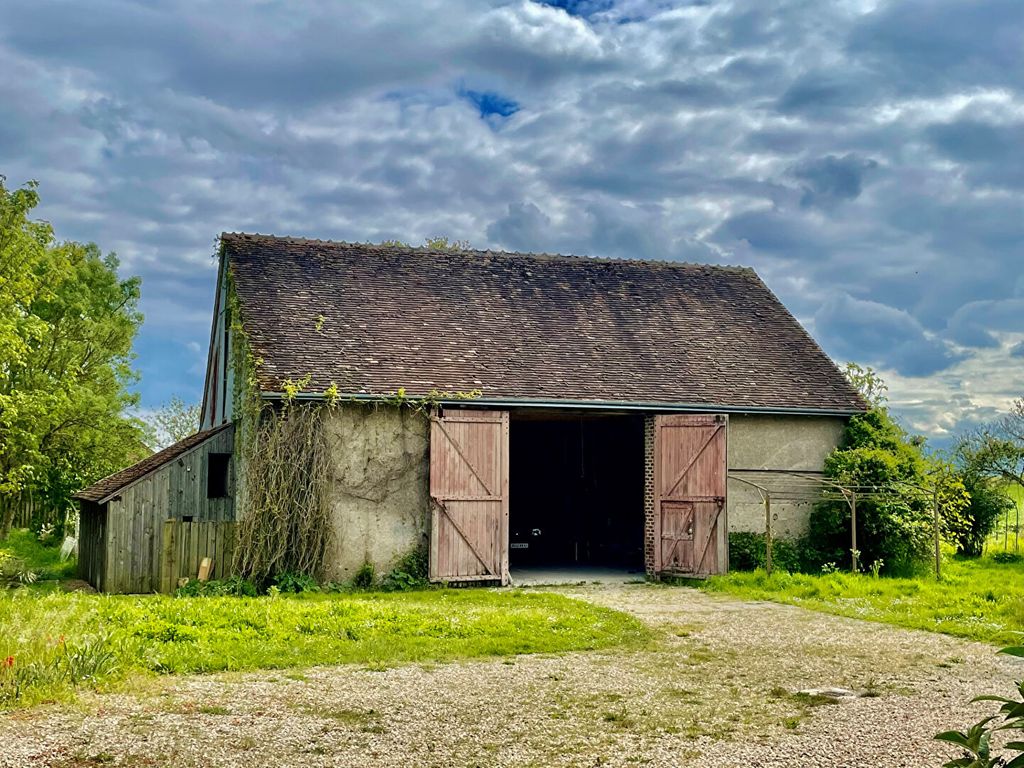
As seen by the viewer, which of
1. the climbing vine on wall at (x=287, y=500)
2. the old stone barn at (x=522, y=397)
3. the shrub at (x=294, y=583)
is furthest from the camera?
the old stone barn at (x=522, y=397)

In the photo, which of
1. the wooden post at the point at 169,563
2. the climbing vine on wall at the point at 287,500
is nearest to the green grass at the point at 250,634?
the climbing vine on wall at the point at 287,500

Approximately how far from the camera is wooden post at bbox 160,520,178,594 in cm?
1642

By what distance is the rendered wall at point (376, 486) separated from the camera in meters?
16.6

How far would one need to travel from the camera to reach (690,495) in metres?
18.2

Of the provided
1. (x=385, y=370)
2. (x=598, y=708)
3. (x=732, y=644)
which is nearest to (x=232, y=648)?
(x=598, y=708)

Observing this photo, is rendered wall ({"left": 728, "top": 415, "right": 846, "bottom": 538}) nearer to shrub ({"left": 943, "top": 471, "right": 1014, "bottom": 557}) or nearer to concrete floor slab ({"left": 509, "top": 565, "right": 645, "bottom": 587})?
concrete floor slab ({"left": 509, "top": 565, "right": 645, "bottom": 587})

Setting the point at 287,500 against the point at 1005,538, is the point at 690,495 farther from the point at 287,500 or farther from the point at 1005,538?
the point at 1005,538

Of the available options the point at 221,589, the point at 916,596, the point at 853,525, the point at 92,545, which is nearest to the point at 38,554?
the point at 92,545

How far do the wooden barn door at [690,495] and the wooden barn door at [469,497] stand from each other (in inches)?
116

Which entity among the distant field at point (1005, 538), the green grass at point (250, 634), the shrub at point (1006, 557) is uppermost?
the distant field at point (1005, 538)

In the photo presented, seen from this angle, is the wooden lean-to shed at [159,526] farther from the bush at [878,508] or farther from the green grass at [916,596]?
the bush at [878,508]

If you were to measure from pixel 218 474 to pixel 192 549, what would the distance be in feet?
8.55

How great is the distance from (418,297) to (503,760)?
47.0 feet

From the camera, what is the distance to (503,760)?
666cm
